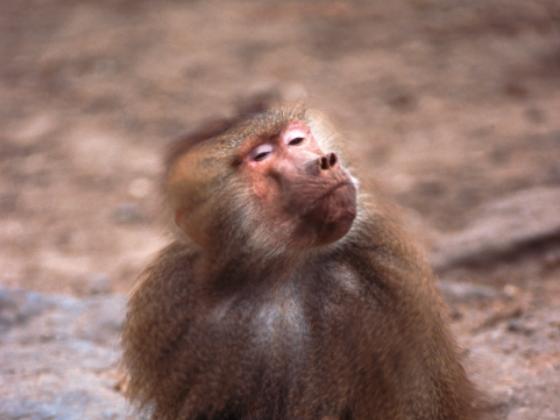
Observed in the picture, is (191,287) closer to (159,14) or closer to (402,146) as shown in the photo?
(402,146)

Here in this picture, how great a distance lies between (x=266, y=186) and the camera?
281 centimetres

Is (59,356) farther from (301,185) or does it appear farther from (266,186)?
(301,185)

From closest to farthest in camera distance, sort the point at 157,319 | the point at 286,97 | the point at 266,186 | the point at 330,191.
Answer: the point at 330,191, the point at 266,186, the point at 157,319, the point at 286,97

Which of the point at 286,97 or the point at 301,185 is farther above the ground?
the point at 286,97

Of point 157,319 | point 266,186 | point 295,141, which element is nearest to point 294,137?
point 295,141

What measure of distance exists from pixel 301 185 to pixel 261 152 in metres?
0.20

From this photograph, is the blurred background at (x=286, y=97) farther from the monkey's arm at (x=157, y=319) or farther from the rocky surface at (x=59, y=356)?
the monkey's arm at (x=157, y=319)

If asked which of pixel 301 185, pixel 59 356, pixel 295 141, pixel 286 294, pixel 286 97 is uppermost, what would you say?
pixel 286 97

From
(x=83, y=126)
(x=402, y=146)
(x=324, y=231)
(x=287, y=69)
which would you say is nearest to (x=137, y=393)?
(x=324, y=231)

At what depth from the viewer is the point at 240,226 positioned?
9.39 ft

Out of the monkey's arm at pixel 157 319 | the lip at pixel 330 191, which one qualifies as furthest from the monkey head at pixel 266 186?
the monkey's arm at pixel 157 319

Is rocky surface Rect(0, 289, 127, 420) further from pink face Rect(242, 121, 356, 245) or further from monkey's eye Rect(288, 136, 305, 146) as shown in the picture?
monkey's eye Rect(288, 136, 305, 146)

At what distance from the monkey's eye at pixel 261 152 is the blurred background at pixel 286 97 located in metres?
0.27

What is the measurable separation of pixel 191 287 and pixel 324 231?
485 mm
